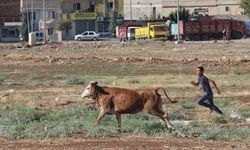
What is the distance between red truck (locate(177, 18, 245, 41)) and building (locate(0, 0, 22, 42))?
42.1 metres

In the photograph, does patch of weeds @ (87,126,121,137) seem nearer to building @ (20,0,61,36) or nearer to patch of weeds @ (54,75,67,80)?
patch of weeds @ (54,75,67,80)

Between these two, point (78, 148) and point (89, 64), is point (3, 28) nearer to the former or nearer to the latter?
point (89, 64)

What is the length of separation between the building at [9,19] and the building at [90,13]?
8.09 metres

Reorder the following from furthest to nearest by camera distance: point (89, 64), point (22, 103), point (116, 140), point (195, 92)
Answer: point (89, 64) → point (195, 92) → point (22, 103) → point (116, 140)

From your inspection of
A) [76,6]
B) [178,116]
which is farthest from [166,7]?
[178,116]

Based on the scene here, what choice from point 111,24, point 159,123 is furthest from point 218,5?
point 159,123

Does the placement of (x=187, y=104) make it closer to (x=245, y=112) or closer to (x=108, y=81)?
(x=245, y=112)

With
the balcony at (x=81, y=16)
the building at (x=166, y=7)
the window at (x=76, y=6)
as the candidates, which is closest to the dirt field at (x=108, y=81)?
the balcony at (x=81, y=16)

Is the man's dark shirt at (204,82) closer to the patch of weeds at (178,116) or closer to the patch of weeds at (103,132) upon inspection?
the patch of weeds at (178,116)

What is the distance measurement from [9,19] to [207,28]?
155 feet

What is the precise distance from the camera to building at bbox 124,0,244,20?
136500mm

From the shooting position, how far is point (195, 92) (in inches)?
1101

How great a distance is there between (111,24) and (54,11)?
1130 cm

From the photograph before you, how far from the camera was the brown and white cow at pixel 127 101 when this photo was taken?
16281mm
